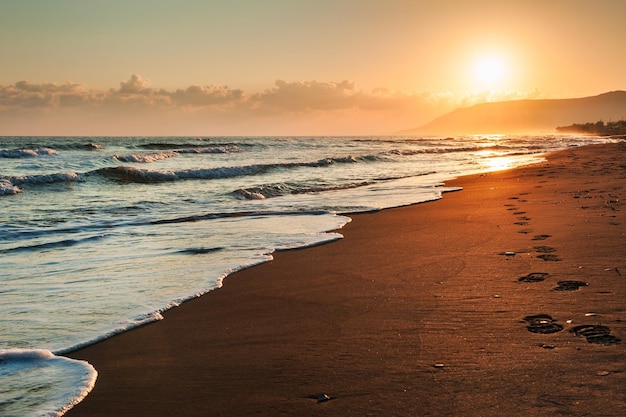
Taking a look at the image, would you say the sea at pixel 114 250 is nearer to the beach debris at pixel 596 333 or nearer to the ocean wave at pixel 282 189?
the ocean wave at pixel 282 189

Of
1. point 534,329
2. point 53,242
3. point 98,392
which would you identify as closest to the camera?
point 98,392

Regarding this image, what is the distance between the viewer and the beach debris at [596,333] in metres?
3.12

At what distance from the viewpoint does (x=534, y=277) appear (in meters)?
4.67

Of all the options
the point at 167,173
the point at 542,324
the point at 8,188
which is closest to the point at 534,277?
the point at 542,324

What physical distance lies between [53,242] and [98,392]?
19.1ft

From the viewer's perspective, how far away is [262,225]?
916 cm

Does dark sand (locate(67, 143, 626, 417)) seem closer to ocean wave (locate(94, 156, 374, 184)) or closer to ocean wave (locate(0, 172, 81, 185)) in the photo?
ocean wave (locate(0, 172, 81, 185))

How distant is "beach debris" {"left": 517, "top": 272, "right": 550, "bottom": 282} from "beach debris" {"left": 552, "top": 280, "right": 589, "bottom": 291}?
19 centimetres

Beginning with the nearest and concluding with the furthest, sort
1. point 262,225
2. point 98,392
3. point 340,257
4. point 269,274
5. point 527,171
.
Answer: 1. point 98,392
2. point 269,274
3. point 340,257
4. point 262,225
5. point 527,171

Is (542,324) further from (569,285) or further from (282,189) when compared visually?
(282,189)

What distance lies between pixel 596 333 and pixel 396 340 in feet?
3.63

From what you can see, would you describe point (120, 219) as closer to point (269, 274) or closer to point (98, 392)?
point (269, 274)

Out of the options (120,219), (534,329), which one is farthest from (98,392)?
(120,219)

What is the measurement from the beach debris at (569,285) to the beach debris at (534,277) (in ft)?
0.62
